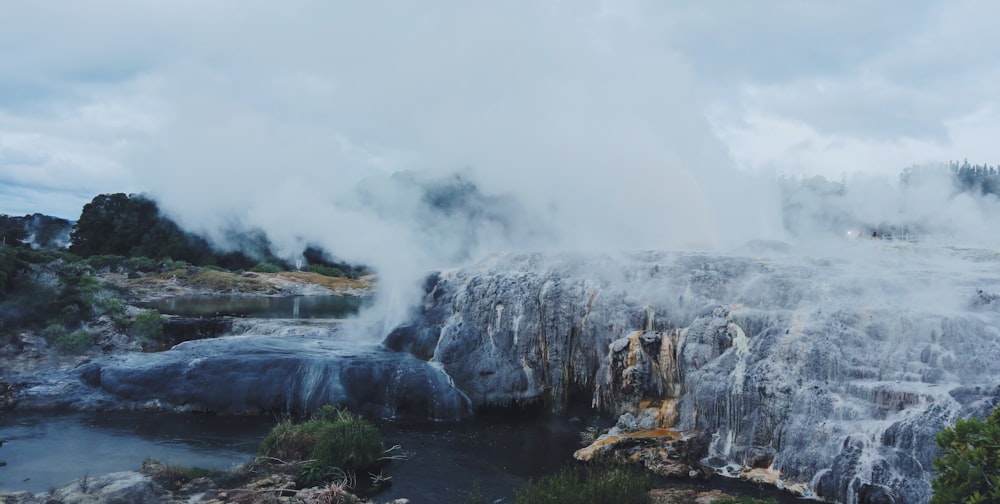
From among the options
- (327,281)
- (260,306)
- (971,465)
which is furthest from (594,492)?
(327,281)

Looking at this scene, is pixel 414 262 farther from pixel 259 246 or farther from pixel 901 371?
pixel 259 246

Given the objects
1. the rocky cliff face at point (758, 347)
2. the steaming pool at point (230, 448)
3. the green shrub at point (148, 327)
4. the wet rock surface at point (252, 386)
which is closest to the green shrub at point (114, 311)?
the green shrub at point (148, 327)

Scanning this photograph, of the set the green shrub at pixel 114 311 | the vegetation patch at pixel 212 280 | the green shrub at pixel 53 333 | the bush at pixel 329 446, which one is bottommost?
the bush at pixel 329 446

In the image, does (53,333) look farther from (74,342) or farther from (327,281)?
(327,281)

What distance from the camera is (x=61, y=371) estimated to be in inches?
803

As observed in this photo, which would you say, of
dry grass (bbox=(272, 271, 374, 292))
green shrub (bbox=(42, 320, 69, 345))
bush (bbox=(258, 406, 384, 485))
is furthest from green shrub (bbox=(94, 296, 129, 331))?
dry grass (bbox=(272, 271, 374, 292))

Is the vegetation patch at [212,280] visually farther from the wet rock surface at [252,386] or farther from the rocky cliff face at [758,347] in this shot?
the rocky cliff face at [758,347]

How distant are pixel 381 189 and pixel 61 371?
3364 cm

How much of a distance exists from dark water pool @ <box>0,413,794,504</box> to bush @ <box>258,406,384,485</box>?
20.0 inches

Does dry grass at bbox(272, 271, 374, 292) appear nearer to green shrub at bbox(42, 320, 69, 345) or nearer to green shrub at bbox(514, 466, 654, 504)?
green shrub at bbox(42, 320, 69, 345)

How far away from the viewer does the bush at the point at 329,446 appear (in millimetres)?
13596

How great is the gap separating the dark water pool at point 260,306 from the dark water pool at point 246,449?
1929cm

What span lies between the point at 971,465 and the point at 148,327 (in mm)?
28959

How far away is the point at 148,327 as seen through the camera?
27.2 meters
